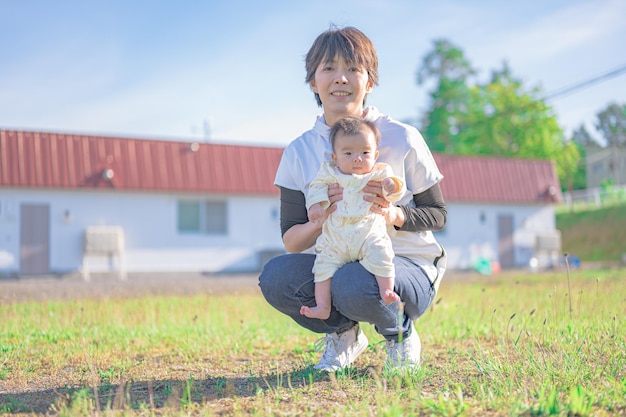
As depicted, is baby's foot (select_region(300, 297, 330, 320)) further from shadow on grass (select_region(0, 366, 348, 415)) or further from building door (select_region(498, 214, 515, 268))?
building door (select_region(498, 214, 515, 268))

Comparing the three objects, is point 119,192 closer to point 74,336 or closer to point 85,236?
point 85,236

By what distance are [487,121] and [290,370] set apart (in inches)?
1605

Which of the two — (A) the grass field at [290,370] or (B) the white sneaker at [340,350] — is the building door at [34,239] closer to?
(A) the grass field at [290,370]

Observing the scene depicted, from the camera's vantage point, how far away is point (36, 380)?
373cm

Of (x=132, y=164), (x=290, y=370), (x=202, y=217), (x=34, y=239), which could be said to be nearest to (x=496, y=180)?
(x=202, y=217)

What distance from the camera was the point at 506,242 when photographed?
25453 mm

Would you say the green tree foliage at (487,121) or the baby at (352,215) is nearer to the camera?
the baby at (352,215)

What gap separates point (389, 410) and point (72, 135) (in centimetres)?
1811

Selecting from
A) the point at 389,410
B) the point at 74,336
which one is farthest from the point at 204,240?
the point at 389,410

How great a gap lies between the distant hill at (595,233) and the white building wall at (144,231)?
1685 centimetres

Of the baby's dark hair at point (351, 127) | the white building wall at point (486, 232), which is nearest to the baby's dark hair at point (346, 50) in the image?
the baby's dark hair at point (351, 127)

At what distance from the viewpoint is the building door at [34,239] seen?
1816cm

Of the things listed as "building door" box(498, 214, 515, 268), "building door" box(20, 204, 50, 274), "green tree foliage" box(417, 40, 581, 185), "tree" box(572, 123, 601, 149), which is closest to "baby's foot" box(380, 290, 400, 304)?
"building door" box(20, 204, 50, 274)

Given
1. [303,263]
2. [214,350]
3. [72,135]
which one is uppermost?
[72,135]
